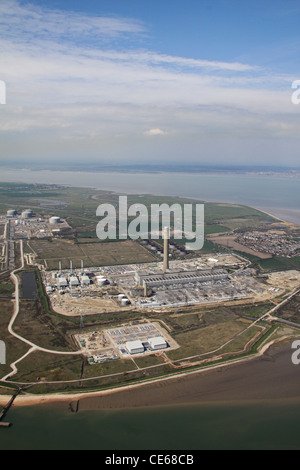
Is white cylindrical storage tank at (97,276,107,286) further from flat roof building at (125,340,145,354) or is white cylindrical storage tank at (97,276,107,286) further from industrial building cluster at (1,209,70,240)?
industrial building cluster at (1,209,70,240)

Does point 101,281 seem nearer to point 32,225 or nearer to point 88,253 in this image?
point 88,253

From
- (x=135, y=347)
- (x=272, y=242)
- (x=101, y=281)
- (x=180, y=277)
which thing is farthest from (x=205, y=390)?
(x=272, y=242)

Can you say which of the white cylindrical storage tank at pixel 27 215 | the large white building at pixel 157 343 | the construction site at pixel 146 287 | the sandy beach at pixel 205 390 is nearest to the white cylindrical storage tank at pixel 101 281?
the construction site at pixel 146 287

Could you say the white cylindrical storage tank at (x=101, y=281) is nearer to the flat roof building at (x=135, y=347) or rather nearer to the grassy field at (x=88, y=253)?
the grassy field at (x=88, y=253)

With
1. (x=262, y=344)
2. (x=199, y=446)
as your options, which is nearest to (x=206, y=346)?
(x=262, y=344)

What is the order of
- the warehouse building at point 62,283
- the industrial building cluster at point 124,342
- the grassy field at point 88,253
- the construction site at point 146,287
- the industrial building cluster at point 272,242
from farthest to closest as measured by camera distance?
the industrial building cluster at point 272,242 → the grassy field at point 88,253 → the warehouse building at point 62,283 → the construction site at point 146,287 → the industrial building cluster at point 124,342
